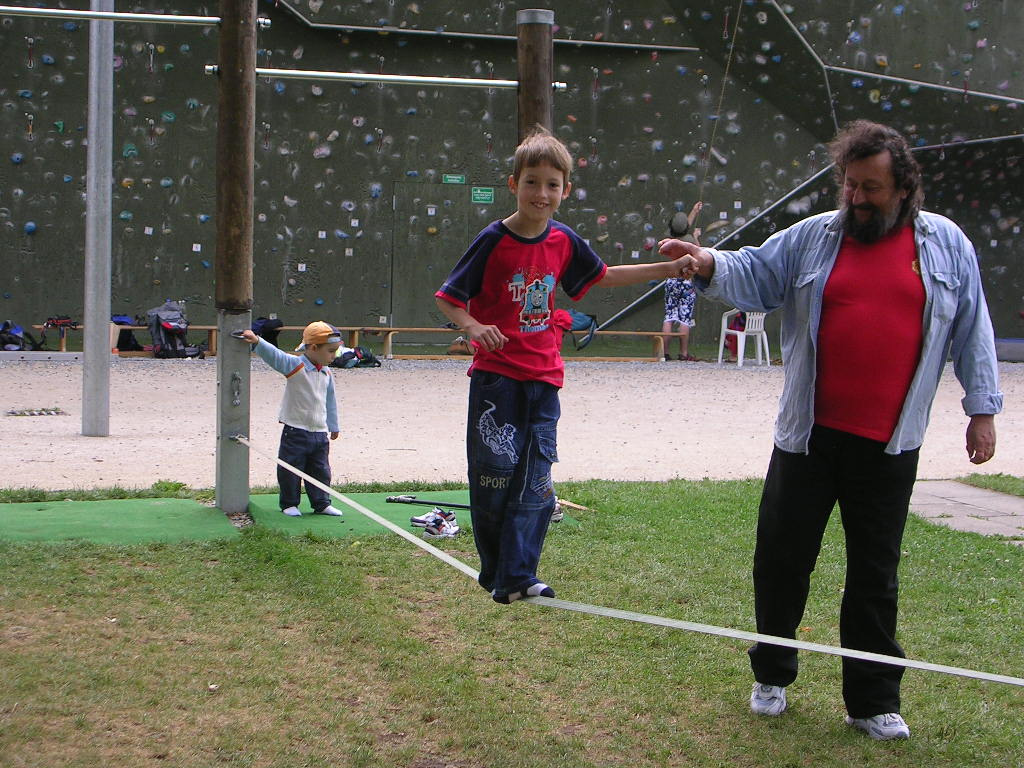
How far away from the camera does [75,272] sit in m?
18.4

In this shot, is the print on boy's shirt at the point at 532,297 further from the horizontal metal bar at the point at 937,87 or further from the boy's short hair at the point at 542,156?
the horizontal metal bar at the point at 937,87

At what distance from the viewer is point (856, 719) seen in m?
3.84

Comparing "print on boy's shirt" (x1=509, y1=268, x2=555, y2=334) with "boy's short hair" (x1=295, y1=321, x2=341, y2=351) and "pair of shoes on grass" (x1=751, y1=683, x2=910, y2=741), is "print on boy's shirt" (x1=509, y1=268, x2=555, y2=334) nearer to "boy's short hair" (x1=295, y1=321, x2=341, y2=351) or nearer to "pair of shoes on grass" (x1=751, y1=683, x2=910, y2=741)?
"pair of shoes on grass" (x1=751, y1=683, x2=910, y2=741)

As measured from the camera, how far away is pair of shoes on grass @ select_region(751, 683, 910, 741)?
3.76 metres

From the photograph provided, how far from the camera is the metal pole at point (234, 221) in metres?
6.52

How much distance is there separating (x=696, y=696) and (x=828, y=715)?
44 centimetres

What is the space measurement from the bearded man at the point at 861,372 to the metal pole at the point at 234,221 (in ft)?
10.9

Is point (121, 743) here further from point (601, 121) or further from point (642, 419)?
point (601, 121)

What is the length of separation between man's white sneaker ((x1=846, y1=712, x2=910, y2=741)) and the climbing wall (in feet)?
51.8

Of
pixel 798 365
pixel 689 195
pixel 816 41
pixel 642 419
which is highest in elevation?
pixel 816 41

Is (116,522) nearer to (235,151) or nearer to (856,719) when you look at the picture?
(235,151)

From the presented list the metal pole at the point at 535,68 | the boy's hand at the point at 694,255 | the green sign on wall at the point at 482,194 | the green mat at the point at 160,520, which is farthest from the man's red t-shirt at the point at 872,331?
the green sign on wall at the point at 482,194

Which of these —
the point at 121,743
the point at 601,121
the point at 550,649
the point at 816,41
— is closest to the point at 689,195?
the point at 601,121

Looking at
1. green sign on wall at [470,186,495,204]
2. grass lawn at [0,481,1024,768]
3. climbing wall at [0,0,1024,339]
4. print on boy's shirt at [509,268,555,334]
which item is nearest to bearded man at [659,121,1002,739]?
grass lawn at [0,481,1024,768]
